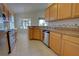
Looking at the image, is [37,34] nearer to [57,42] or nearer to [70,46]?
[57,42]

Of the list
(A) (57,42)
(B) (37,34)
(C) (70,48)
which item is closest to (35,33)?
(B) (37,34)

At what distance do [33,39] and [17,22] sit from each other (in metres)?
7.26

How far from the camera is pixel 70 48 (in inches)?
108

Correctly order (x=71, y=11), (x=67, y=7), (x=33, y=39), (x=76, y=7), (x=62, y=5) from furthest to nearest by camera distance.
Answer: (x=33, y=39)
(x=62, y=5)
(x=67, y=7)
(x=71, y=11)
(x=76, y=7)

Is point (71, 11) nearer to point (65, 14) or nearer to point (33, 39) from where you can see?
point (65, 14)

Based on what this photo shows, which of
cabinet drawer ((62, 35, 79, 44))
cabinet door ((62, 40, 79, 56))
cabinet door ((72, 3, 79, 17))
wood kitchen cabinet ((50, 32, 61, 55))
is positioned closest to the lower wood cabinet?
wood kitchen cabinet ((50, 32, 61, 55))

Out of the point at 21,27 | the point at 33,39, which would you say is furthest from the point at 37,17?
the point at 33,39

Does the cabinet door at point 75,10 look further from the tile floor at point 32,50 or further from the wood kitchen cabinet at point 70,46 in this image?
the tile floor at point 32,50

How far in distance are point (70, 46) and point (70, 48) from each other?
47 mm

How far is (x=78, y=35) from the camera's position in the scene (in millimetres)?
2389

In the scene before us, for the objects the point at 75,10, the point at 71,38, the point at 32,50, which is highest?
the point at 75,10

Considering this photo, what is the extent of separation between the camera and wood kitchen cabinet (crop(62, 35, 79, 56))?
249cm

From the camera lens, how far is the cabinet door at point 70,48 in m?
2.49

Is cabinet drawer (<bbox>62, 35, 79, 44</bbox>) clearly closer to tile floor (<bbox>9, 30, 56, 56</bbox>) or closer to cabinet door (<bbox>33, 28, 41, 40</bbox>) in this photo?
tile floor (<bbox>9, 30, 56, 56</bbox>)
